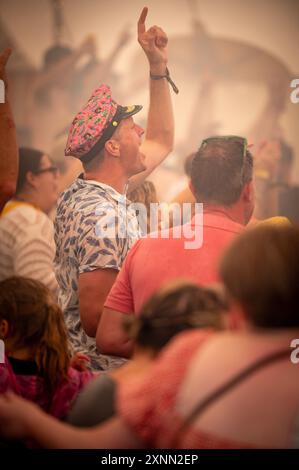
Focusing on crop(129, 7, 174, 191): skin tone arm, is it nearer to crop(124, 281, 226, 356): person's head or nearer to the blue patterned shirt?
the blue patterned shirt

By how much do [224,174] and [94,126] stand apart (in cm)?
81

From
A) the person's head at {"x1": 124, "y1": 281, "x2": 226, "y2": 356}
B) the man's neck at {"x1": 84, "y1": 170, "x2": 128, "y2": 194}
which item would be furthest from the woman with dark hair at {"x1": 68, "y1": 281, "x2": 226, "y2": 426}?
the man's neck at {"x1": 84, "y1": 170, "x2": 128, "y2": 194}

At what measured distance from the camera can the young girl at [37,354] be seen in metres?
2.47

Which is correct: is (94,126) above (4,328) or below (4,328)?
above

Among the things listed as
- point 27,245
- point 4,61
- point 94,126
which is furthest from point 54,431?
point 4,61

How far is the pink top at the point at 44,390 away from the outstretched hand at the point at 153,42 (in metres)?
1.52

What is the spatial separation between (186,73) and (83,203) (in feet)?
2.82

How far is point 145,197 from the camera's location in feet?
11.1

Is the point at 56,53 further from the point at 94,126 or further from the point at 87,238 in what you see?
the point at 87,238

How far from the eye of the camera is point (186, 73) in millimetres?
3465

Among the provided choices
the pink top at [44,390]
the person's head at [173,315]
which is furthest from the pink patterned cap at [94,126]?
the person's head at [173,315]

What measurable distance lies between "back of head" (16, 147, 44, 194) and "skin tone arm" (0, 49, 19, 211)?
3 centimetres

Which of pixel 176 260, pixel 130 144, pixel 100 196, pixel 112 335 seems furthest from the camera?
pixel 130 144

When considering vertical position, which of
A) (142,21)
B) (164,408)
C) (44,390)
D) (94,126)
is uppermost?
(142,21)
